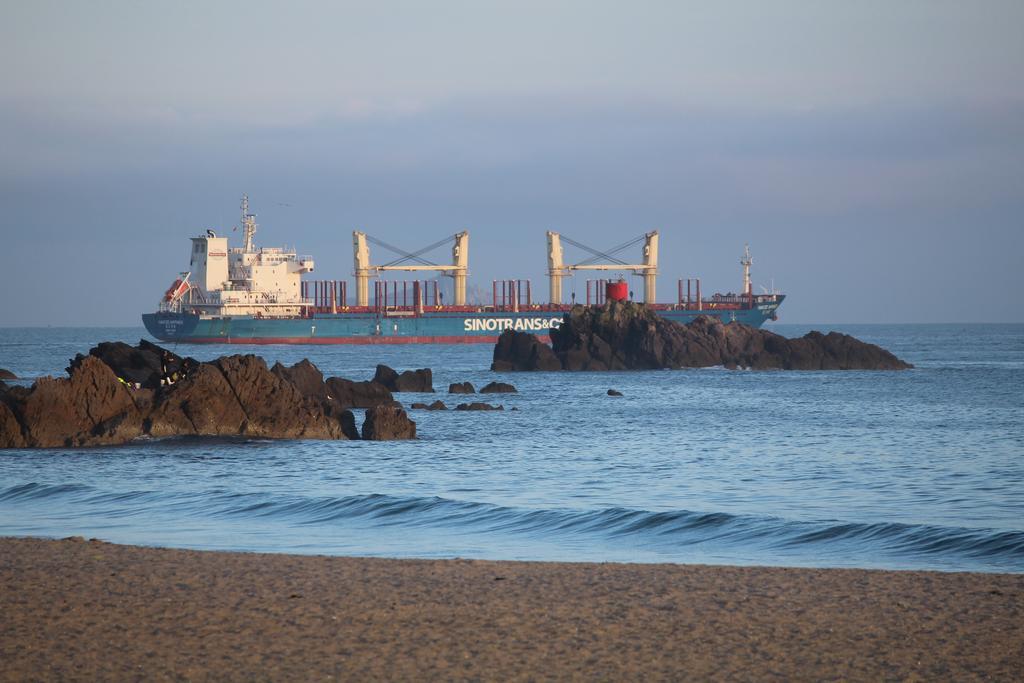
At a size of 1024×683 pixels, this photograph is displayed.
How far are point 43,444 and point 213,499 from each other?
7648 mm

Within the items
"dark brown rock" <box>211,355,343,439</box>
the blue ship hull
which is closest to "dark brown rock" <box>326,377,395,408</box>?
"dark brown rock" <box>211,355,343,439</box>

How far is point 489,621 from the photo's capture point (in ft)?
27.0

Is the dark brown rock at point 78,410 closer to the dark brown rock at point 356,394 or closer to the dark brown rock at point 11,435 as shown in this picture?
the dark brown rock at point 11,435

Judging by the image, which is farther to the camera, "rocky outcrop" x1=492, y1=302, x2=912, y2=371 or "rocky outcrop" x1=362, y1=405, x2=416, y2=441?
"rocky outcrop" x1=492, y1=302, x2=912, y2=371

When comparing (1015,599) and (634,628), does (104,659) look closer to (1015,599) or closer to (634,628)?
(634,628)

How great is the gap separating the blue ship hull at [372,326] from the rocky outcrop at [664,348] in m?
31.8

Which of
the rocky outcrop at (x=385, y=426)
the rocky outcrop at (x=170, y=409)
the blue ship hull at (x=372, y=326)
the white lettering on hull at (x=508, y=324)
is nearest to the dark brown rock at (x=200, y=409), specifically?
the rocky outcrop at (x=170, y=409)

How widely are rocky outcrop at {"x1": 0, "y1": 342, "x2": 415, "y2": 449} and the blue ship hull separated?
72.4 metres

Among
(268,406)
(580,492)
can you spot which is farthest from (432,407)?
(580,492)

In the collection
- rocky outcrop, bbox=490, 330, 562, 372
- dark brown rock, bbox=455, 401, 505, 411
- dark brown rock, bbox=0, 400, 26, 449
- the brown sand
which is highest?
rocky outcrop, bbox=490, 330, 562, 372

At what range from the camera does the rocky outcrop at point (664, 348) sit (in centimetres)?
6462

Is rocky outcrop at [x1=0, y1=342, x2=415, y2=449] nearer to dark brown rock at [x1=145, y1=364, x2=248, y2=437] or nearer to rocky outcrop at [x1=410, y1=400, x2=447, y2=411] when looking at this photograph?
dark brown rock at [x1=145, y1=364, x2=248, y2=437]

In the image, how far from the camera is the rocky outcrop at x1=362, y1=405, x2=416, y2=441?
25.2 m

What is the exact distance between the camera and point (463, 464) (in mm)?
21344
